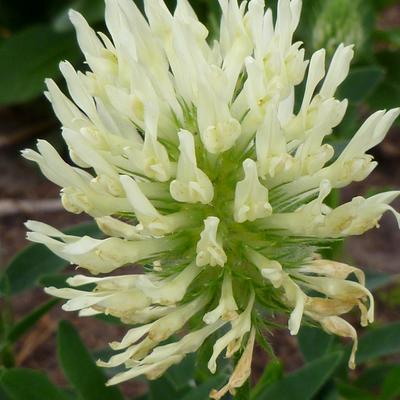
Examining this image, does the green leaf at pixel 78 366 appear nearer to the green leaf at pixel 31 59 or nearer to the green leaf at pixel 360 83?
the green leaf at pixel 360 83

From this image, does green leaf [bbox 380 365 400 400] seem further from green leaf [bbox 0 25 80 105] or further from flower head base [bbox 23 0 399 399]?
green leaf [bbox 0 25 80 105]

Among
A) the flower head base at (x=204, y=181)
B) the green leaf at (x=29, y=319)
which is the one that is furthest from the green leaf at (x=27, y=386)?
the flower head base at (x=204, y=181)

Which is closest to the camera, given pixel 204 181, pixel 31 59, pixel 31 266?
pixel 204 181

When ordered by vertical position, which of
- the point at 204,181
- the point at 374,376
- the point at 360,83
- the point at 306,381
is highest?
the point at 360,83

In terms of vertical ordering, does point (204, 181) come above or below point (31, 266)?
below

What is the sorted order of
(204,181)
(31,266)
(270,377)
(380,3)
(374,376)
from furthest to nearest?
(380,3), (374,376), (31,266), (270,377), (204,181)

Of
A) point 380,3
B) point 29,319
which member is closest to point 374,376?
point 29,319

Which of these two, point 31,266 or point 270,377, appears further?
point 31,266

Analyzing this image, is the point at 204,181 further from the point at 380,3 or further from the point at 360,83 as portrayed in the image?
the point at 380,3
